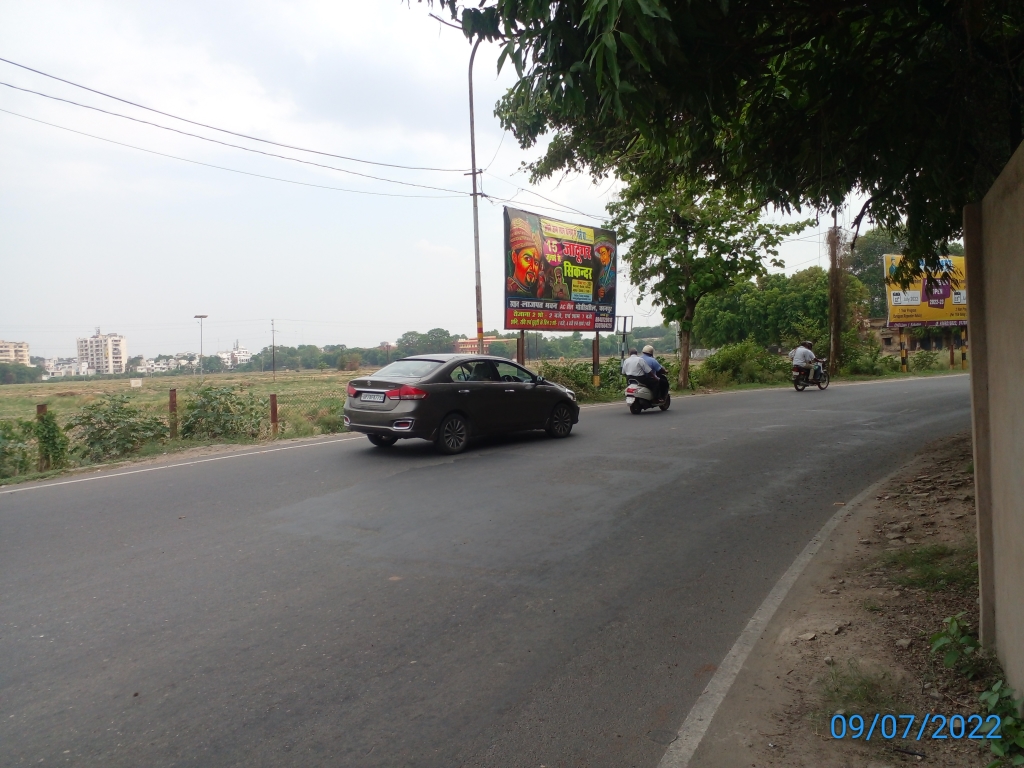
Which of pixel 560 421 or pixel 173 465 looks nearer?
pixel 173 465

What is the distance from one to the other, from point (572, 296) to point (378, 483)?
16.9 m

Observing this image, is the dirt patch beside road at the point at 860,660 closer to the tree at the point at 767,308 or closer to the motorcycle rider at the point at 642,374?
the motorcycle rider at the point at 642,374

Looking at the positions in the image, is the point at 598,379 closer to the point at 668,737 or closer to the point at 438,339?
the point at 438,339

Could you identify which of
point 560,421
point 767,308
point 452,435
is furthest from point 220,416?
point 767,308

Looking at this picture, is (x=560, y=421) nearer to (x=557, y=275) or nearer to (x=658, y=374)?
(x=658, y=374)

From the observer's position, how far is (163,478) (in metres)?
9.94

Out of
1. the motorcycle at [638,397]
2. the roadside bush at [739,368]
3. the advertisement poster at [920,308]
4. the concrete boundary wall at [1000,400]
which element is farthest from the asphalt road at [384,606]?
the advertisement poster at [920,308]

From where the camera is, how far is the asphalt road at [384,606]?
11.3ft

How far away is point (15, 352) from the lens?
48.2 m

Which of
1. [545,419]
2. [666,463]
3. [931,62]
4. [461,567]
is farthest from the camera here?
[545,419]

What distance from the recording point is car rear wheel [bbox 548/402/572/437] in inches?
532

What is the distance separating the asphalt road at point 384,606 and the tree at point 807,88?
10.9ft

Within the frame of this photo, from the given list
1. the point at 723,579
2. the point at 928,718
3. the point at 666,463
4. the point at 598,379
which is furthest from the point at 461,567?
the point at 598,379

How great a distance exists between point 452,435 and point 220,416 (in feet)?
18.2
